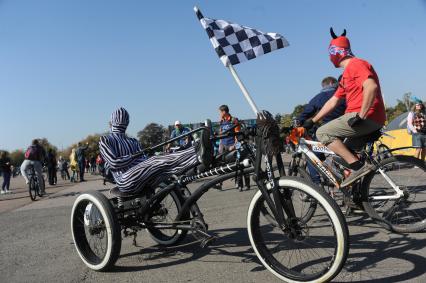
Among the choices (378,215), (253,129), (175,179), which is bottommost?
(378,215)

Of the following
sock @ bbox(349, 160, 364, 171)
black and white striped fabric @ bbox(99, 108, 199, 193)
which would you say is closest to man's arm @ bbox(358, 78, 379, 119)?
sock @ bbox(349, 160, 364, 171)

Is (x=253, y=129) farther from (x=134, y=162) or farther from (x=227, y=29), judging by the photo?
(x=227, y=29)

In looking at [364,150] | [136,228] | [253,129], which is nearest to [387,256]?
[364,150]

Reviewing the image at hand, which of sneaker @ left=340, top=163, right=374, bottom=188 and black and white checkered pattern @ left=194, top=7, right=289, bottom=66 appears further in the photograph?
black and white checkered pattern @ left=194, top=7, right=289, bottom=66

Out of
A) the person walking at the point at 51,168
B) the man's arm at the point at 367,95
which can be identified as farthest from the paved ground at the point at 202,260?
the person walking at the point at 51,168

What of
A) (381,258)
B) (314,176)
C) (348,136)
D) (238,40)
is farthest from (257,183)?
(238,40)

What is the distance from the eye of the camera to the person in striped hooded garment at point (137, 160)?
11.4 ft

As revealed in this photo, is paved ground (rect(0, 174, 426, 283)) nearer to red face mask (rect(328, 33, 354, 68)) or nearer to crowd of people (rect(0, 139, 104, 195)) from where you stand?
crowd of people (rect(0, 139, 104, 195))

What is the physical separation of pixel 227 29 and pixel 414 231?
337 cm

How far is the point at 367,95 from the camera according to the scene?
12.8ft

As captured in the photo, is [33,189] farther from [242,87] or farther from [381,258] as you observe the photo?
[381,258]

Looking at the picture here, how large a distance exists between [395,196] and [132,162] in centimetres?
270

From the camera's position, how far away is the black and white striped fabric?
3.63 meters

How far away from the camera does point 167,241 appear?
173 inches
